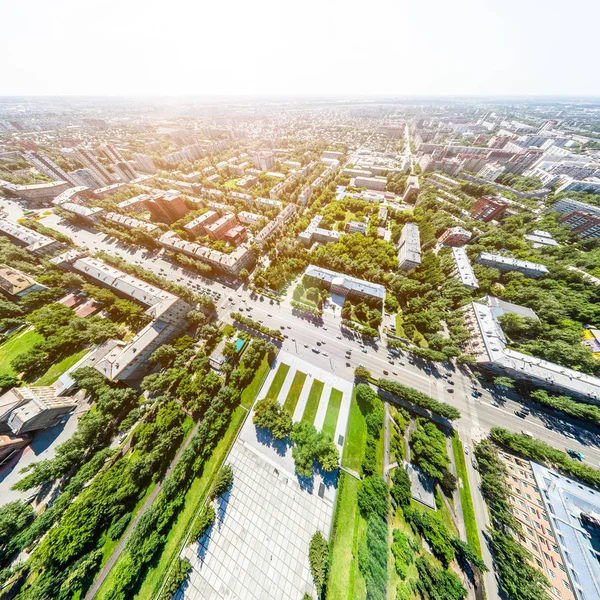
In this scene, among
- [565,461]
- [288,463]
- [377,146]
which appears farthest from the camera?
[377,146]

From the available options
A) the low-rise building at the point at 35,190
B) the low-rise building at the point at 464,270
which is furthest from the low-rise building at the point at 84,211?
the low-rise building at the point at 464,270

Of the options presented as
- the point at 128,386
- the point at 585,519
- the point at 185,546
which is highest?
the point at 128,386

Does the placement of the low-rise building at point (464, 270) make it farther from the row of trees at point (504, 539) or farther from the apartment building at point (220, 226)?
the apartment building at point (220, 226)

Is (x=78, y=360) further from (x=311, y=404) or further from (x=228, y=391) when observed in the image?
(x=311, y=404)

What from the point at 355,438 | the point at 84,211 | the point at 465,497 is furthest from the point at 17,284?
the point at 465,497

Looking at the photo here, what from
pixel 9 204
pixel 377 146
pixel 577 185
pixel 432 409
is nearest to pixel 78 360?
pixel 432 409

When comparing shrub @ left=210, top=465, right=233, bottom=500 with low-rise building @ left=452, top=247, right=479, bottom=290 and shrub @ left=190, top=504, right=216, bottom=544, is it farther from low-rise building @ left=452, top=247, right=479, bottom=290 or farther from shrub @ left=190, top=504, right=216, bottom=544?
low-rise building @ left=452, top=247, right=479, bottom=290
